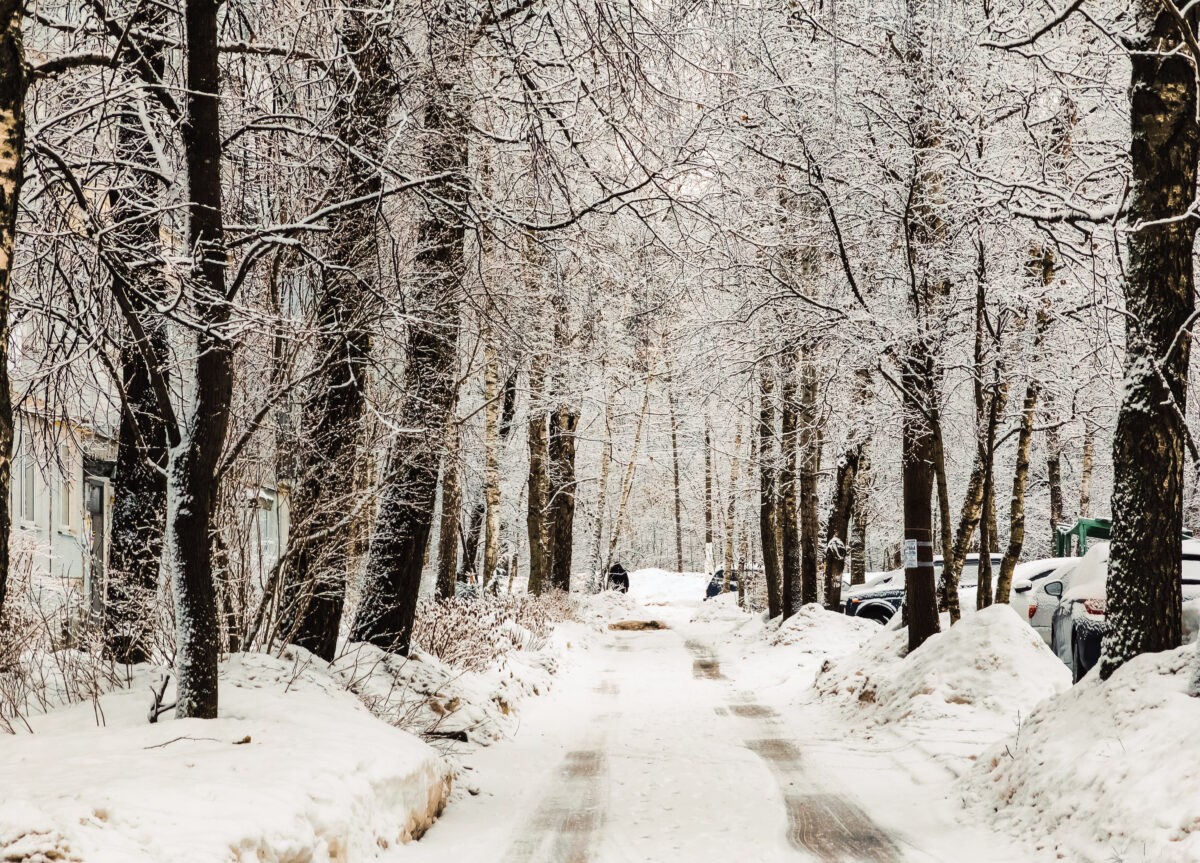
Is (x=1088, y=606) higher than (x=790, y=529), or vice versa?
(x=790, y=529)

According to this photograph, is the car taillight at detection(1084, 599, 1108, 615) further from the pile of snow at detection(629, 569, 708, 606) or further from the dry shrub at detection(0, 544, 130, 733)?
the pile of snow at detection(629, 569, 708, 606)

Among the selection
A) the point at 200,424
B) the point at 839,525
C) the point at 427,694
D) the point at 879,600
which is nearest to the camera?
the point at 200,424

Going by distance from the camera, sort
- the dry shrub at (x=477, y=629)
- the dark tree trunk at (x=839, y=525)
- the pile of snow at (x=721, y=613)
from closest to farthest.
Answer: the dry shrub at (x=477, y=629), the dark tree trunk at (x=839, y=525), the pile of snow at (x=721, y=613)

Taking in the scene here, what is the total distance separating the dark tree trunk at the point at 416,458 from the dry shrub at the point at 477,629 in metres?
1.02

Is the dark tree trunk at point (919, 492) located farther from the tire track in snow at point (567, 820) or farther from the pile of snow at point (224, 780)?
the pile of snow at point (224, 780)

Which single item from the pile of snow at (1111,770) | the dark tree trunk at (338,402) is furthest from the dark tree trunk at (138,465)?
the pile of snow at (1111,770)

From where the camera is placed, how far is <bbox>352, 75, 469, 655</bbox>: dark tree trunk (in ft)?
34.3

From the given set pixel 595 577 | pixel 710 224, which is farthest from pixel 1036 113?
pixel 595 577

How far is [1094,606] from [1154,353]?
452 cm

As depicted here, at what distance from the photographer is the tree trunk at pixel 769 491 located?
73.8ft

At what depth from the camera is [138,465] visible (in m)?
8.10

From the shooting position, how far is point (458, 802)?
789 centimetres

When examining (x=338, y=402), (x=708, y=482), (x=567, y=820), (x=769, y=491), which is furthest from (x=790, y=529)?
(x=708, y=482)

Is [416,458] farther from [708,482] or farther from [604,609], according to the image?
[708,482]
